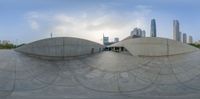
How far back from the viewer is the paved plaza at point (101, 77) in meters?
22.1

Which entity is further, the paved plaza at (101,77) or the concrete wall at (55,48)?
the concrete wall at (55,48)

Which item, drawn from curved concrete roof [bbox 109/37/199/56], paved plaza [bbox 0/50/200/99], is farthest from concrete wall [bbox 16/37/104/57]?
curved concrete roof [bbox 109/37/199/56]

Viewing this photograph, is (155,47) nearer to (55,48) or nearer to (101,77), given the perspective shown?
(101,77)

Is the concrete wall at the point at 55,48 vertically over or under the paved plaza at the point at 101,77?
over

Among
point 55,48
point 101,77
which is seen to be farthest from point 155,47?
point 55,48

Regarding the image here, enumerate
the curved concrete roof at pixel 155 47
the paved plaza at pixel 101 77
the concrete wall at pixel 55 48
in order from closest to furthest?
the paved plaza at pixel 101 77
the concrete wall at pixel 55 48
the curved concrete roof at pixel 155 47

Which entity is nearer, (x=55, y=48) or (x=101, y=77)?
(x=101, y=77)

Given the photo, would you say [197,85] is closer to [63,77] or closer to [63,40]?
[63,77]

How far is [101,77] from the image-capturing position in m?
25.0

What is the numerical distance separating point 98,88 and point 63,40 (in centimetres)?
860

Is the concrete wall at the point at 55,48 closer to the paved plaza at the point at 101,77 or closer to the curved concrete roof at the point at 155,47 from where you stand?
the paved plaza at the point at 101,77

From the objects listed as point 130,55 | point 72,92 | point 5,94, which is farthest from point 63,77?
point 130,55

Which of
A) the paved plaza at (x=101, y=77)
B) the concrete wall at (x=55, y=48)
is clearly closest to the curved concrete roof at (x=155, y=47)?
the paved plaza at (x=101, y=77)

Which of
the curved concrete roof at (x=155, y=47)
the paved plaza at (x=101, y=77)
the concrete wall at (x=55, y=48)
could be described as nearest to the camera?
the paved plaza at (x=101, y=77)
